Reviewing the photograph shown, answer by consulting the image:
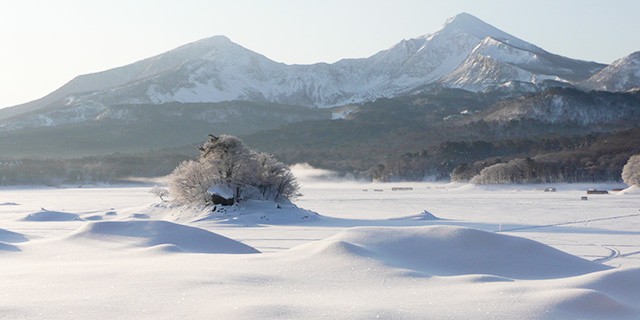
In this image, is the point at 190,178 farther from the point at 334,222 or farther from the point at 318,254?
the point at 318,254

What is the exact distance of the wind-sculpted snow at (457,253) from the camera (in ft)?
56.1

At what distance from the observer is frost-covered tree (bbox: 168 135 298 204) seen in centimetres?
4397

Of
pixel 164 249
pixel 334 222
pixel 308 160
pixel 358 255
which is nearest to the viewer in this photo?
pixel 358 255

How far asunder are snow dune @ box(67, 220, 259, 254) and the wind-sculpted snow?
407 cm

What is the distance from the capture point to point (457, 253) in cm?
1798

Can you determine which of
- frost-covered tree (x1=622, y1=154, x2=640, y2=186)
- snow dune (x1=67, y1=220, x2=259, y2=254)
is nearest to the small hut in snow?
snow dune (x1=67, y1=220, x2=259, y2=254)

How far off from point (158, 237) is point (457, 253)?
876cm

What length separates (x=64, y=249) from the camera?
21938 mm

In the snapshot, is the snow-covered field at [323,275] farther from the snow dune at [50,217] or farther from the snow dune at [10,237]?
the snow dune at [50,217]

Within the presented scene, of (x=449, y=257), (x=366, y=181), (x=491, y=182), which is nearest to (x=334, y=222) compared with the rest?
(x=449, y=257)

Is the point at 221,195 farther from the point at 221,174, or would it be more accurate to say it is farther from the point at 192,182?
the point at 192,182

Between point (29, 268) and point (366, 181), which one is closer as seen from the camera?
point (29, 268)

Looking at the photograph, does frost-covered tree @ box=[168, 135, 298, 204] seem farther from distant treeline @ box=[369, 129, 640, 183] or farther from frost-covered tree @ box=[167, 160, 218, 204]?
distant treeline @ box=[369, 129, 640, 183]

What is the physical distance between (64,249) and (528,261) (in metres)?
11.6
